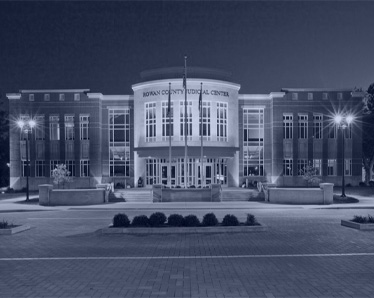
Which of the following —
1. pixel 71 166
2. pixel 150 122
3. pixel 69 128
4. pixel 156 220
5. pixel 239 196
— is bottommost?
pixel 239 196

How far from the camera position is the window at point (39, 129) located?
49312mm

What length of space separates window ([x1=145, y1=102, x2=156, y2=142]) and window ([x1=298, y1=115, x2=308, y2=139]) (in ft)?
59.2

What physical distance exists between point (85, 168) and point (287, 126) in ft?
82.8

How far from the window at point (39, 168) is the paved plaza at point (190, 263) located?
33303 millimetres

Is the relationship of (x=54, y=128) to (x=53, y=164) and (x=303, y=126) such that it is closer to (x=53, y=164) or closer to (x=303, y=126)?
(x=53, y=164)

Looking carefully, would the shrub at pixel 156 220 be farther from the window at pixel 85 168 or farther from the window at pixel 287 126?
the window at pixel 287 126

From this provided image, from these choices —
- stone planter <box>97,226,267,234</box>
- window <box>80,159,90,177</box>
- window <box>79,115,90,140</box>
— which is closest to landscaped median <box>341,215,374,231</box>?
stone planter <box>97,226,267,234</box>

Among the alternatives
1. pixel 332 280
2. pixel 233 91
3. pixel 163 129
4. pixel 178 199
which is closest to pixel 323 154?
pixel 233 91

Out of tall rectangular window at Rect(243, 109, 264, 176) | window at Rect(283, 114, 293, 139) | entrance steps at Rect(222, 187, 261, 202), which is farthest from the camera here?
tall rectangular window at Rect(243, 109, 264, 176)

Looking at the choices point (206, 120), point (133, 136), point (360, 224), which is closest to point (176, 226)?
point (360, 224)

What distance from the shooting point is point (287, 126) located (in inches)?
1951

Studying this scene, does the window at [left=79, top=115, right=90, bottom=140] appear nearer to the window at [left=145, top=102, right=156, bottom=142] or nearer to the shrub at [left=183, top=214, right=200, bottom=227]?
the window at [left=145, top=102, right=156, bottom=142]

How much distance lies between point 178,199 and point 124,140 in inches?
754

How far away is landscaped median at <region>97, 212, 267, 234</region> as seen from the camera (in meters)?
15.8
